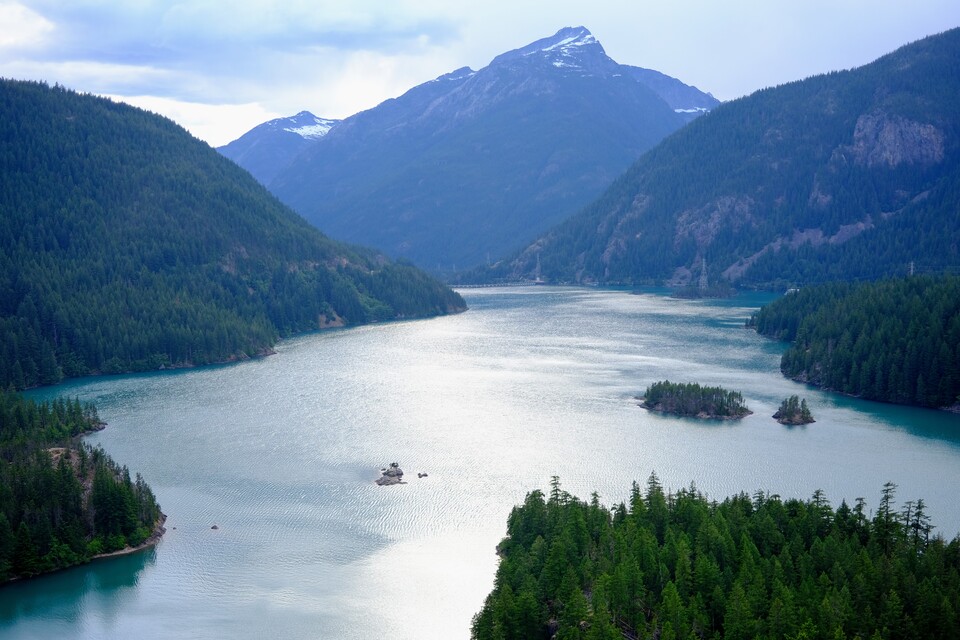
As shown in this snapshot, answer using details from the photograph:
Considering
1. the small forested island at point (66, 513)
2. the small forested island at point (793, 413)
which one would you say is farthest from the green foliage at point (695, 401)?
the small forested island at point (66, 513)

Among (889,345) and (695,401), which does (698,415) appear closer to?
(695,401)

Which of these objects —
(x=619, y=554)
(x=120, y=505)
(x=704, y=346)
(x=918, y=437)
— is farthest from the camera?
(x=704, y=346)

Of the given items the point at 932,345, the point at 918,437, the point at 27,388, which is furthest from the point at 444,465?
the point at 27,388

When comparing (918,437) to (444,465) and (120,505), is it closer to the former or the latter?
(444,465)

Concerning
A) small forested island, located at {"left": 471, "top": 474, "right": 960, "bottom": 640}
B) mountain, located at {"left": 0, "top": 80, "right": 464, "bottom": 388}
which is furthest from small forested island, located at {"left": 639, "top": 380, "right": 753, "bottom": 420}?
mountain, located at {"left": 0, "top": 80, "right": 464, "bottom": 388}

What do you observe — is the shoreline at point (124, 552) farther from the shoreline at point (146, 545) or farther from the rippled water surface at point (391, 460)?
the rippled water surface at point (391, 460)

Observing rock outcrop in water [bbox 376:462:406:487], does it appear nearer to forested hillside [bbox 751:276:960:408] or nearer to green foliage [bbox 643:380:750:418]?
green foliage [bbox 643:380:750:418]
